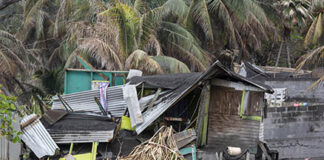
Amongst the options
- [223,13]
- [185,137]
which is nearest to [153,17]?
[223,13]

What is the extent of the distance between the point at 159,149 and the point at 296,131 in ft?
20.2

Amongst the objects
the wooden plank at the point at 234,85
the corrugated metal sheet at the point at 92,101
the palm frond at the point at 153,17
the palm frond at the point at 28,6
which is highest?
the palm frond at the point at 28,6

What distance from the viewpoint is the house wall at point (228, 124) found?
33.0 feet

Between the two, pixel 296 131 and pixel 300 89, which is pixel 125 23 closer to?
pixel 296 131

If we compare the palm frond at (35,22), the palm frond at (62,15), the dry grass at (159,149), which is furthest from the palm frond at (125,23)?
the palm frond at (35,22)

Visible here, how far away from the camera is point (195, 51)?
60.0 ft

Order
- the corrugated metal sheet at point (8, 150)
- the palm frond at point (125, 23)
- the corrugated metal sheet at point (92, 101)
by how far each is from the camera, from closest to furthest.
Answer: the corrugated metal sheet at point (8, 150) → the corrugated metal sheet at point (92, 101) → the palm frond at point (125, 23)

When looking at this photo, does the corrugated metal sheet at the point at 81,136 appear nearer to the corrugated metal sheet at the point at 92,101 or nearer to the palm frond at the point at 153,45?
the corrugated metal sheet at the point at 92,101

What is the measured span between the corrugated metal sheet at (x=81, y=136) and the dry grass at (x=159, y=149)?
27.5 inches

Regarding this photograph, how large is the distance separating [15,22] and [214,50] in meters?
12.1

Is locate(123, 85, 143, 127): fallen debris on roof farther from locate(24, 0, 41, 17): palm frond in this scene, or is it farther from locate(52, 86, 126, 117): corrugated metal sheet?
locate(24, 0, 41, 17): palm frond

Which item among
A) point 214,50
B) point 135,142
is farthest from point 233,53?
point 135,142

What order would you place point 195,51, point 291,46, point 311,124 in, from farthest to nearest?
point 291,46, point 195,51, point 311,124

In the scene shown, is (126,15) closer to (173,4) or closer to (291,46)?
(173,4)
